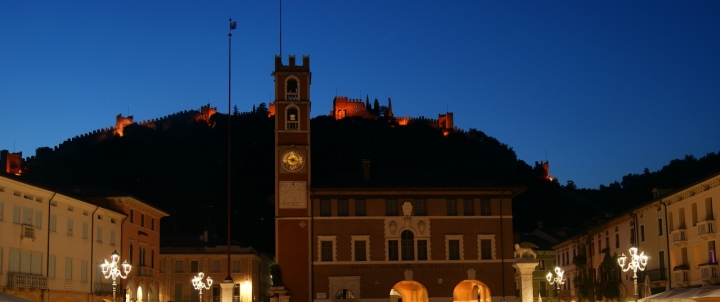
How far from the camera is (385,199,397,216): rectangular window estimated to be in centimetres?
6020

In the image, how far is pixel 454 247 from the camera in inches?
2362

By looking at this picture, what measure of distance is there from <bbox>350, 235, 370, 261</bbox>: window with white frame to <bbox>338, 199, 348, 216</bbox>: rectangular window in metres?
1.67

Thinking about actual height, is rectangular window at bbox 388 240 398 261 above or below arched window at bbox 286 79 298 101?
below

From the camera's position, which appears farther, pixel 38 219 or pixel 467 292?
pixel 467 292

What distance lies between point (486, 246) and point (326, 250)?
10.7 m

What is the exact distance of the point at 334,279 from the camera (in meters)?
58.5

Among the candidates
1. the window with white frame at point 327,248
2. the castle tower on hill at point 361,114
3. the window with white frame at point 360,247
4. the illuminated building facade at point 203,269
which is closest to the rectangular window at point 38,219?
the window with white frame at point 327,248

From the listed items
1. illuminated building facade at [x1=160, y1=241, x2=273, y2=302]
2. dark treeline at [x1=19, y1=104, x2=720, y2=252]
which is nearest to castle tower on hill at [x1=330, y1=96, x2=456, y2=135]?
dark treeline at [x1=19, y1=104, x2=720, y2=252]

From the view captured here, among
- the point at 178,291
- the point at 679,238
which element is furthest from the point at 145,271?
the point at 679,238

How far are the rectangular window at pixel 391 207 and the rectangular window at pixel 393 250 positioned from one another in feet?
6.18

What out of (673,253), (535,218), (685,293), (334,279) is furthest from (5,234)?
(535,218)

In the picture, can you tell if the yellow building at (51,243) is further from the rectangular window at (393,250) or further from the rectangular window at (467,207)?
the rectangular window at (467,207)

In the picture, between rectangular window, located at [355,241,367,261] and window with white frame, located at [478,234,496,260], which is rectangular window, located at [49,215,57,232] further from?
window with white frame, located at [478,234,496,260]

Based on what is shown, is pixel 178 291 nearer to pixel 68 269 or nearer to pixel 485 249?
pixel 68 269
